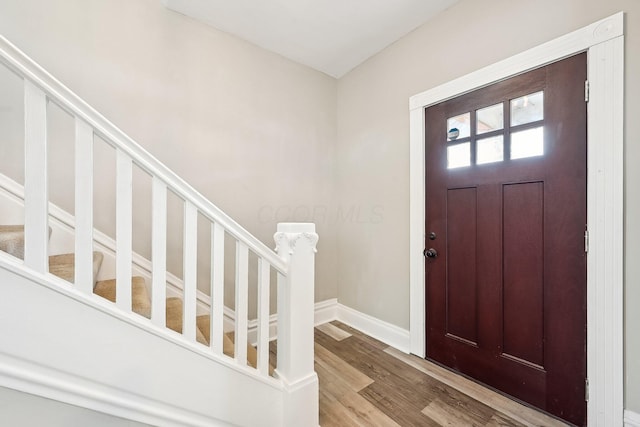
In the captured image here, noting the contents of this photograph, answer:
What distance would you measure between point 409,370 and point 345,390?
51 cm

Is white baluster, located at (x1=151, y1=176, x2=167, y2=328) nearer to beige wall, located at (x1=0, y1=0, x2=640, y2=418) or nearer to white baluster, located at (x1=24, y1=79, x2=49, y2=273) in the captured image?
white baluster, located at (x1=24, y1=79, x2=49, y2=273)

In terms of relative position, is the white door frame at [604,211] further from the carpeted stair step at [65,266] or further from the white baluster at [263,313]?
the carpeted stair step at [65,266]

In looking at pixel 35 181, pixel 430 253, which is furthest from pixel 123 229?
pixel 430 253

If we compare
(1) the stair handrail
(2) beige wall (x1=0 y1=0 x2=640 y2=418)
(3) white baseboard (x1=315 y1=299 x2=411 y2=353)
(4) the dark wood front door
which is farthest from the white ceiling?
(3) white baseboard (x1=315 y1=299 x2=411 y2=353)

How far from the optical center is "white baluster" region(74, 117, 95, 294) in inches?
31.9

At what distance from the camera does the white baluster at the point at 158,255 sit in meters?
0.93

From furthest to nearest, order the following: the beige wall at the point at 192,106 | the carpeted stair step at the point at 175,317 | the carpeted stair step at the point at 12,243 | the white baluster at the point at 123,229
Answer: the beige wall at the point at 192,106 → the carpeted stair step at the point at 175,317 → the carpeted stair step at the point at 12,243 → the white baluster at the point at 123,229

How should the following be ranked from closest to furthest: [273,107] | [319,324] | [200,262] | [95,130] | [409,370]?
[95,130], [409,370], [200,262], [273,107], [319,324]

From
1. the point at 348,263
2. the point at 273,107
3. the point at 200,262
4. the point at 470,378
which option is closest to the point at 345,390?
the point at 470,378

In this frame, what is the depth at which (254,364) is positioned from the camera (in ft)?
4.57

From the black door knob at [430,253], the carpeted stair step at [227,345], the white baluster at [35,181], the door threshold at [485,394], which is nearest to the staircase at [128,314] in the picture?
the white baluster at [35,181]

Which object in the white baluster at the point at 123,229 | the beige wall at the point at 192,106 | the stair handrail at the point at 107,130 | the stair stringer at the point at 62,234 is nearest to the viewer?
the stair handrail at the point at 107,130

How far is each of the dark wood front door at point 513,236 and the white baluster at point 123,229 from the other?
1811mm

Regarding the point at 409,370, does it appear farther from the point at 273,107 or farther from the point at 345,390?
the point at 273,107
